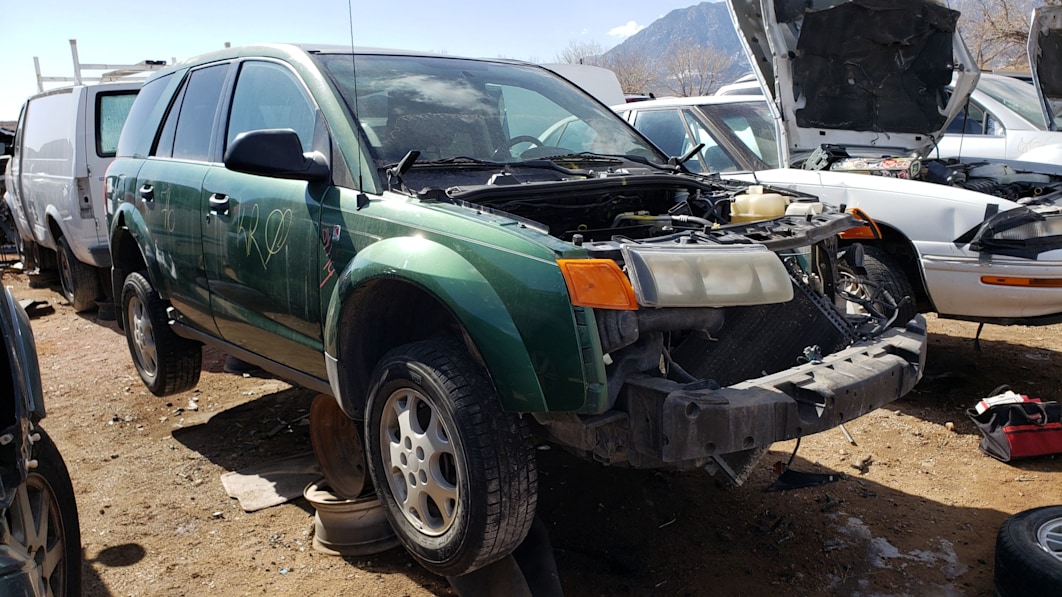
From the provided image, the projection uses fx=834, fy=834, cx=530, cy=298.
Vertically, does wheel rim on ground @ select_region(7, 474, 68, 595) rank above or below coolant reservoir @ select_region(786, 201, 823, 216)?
below

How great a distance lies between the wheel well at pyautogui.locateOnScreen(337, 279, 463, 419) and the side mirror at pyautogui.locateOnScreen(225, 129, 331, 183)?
53 centimetres

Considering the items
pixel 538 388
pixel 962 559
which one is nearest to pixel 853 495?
pixel 962 559

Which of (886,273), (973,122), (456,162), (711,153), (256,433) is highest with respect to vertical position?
(456,162)

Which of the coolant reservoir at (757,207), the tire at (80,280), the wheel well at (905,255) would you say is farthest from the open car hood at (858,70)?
the tire at (80,280)

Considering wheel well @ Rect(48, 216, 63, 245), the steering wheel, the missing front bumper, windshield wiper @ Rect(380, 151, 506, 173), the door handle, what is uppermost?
the steering wheel

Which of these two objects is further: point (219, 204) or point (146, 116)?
point (146, 116)

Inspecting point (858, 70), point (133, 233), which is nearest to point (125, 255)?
point (133, 233)

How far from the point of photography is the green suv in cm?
245

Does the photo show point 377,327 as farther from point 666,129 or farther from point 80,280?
point 80,280

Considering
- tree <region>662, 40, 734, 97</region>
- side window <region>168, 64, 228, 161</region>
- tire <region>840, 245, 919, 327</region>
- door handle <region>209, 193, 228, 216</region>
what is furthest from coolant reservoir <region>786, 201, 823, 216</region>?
tree <region>662, 40, 734, 97</region>

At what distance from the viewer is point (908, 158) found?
229 inches

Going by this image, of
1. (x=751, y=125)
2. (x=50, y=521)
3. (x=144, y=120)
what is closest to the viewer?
(x=50, y=521)

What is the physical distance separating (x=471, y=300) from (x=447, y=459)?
59 cm

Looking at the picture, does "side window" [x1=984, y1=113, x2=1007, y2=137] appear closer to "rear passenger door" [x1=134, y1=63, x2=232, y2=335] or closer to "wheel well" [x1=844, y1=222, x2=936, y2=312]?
"wheel well" [x1=844, y1=222, x2=936, y2=312]
